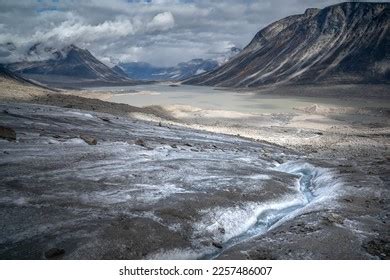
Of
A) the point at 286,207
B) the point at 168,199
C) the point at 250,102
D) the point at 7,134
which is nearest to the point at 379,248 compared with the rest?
the point at 286,207

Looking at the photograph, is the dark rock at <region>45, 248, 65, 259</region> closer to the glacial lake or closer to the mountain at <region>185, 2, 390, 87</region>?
the glacial lake

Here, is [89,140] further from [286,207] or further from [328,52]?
[328,52]

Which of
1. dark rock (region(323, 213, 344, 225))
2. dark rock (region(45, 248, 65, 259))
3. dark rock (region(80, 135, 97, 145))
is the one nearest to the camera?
dark rock (region(45, 248, 65, 259))

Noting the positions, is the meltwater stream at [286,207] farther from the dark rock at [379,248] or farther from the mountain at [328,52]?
the mountain at [328,52]

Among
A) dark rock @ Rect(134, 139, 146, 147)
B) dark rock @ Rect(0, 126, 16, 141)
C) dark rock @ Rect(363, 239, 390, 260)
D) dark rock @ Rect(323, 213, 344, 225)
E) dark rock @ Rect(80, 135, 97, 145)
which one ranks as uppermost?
dark rock @ Rect(0, 126, 16, 141)

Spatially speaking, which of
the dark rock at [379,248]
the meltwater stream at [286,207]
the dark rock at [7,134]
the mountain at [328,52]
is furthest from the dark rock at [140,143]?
the mountain at [328,52]

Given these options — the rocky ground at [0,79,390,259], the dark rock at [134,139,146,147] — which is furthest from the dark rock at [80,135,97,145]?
the dark rock at [134,139,146,147]

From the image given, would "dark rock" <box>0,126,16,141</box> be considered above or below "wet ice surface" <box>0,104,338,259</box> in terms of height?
above
